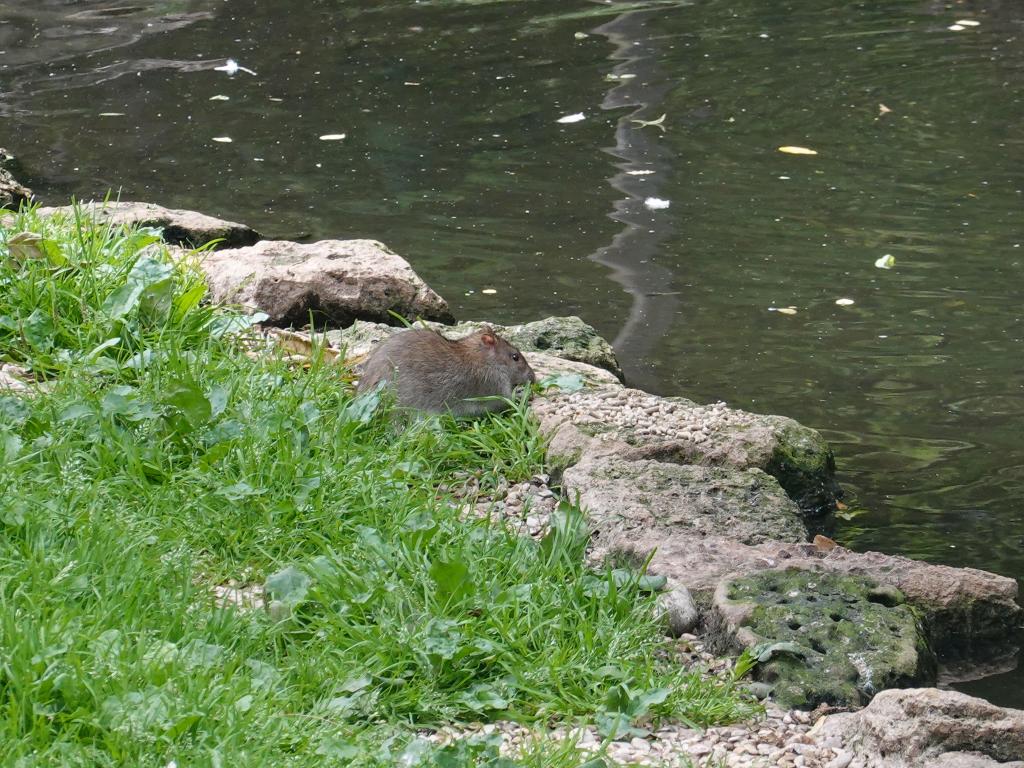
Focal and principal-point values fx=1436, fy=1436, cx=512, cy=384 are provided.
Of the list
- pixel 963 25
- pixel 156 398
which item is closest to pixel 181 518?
pixel 156 398

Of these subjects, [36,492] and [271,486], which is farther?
[271,486]

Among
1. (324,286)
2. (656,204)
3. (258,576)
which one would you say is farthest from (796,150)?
(258,576)

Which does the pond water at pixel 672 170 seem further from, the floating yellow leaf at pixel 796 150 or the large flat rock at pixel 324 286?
the large flat rock at pixel 324 286

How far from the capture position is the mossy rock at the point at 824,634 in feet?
13.3

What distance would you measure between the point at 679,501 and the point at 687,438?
582 millimetres

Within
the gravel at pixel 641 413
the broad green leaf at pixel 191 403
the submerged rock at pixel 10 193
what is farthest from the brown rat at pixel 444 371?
the submerged rock at pixel 10 193

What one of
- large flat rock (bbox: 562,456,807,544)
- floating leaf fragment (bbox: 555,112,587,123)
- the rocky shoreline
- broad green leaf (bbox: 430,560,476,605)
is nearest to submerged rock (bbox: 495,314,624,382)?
the rocky shoreline

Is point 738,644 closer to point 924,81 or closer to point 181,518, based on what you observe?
point 181,518

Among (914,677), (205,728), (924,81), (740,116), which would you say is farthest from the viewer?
(924,81)

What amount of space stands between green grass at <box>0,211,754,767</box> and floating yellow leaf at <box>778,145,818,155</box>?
20.1ft

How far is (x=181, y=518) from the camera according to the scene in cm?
434

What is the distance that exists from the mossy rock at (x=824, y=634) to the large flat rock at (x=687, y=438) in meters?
1.05

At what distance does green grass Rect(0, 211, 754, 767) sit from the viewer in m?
3.30

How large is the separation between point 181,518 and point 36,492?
43cm
